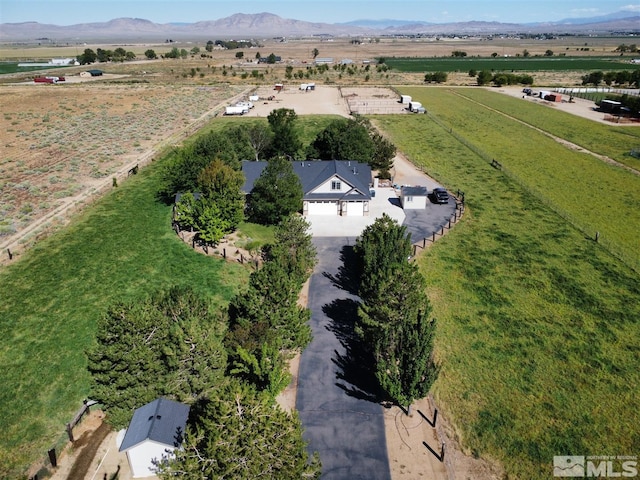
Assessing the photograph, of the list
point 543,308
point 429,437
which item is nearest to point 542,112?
point 543,308

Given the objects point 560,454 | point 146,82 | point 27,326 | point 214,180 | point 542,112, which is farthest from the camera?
point 146,82

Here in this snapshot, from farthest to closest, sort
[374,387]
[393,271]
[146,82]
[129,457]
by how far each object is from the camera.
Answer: [146,82] < [393,271] < [374,387] < [129,457]

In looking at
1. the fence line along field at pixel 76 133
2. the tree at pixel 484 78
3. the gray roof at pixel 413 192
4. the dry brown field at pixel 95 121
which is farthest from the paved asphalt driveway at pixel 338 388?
the tree at pixel 484 78

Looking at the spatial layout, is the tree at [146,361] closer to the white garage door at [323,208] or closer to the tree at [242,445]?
the tree at [242,445]

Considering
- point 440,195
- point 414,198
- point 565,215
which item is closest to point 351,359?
point 414,198

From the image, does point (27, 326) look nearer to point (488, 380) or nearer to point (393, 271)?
point (393, 271)

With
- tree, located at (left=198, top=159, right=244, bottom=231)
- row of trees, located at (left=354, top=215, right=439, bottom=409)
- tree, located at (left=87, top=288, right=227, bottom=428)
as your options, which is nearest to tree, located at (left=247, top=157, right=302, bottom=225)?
tree, located at (left=198, top=159, right=244, bottom=231)

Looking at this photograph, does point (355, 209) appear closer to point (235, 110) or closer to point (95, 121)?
point (235, 110)
